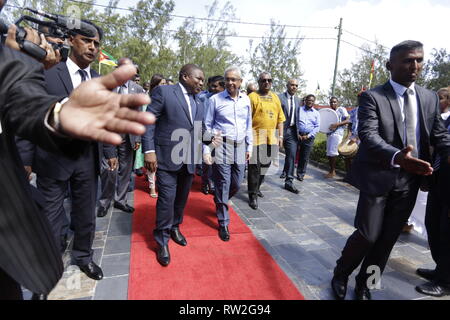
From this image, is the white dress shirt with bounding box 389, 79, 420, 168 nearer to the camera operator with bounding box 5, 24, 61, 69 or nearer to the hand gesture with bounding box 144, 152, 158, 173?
the hand gesture with bounding box 144, 152, 158, 173

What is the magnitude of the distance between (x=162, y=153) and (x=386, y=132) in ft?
6.56

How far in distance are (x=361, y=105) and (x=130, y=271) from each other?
8.23 feet

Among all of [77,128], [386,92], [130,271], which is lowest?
[130,271]

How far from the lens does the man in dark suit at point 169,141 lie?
275 centimetres

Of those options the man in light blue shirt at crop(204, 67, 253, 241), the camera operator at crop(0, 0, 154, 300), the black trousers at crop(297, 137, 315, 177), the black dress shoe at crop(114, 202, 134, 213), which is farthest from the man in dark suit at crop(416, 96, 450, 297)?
the black dress shoe at crop(114, 202, 134, 213)

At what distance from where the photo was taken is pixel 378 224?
212 centimetres

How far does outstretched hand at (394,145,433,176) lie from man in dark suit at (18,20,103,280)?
7.64 feet

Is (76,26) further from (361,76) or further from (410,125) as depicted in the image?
(361,76)

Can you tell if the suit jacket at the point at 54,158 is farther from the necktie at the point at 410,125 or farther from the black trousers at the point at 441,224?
the black trousers at the point at 441,224

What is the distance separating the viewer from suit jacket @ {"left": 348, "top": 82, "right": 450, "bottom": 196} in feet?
6.72

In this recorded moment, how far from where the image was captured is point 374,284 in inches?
96.2

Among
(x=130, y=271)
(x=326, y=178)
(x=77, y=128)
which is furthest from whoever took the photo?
(x=326, y=178)
